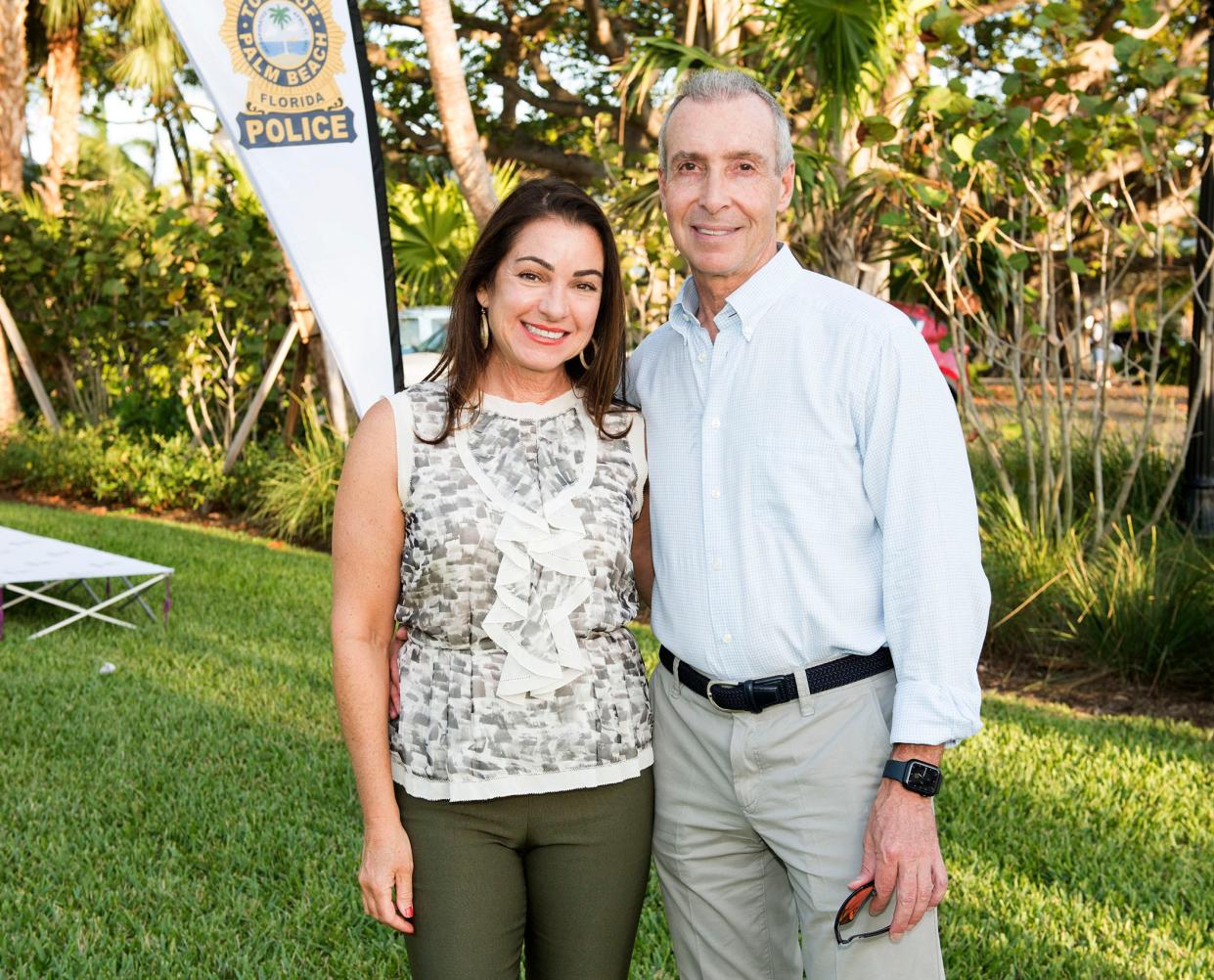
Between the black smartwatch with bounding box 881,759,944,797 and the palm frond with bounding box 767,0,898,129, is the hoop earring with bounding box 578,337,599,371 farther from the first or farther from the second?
the palm frond with bounding box 767,0,898,129

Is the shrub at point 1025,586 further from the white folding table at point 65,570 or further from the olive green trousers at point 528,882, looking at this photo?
the olive green trousers at point 528,882

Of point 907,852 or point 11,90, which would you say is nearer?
point 907,852

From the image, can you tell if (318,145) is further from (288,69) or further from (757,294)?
(757,294)

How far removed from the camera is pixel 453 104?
30.1ft

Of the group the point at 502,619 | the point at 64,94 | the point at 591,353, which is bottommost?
the point at 502,619

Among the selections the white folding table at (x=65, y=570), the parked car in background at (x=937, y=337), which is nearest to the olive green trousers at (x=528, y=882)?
the white folding table at (x=65, y=570)

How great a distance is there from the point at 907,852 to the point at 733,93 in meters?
1.34

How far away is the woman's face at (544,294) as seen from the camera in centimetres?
220

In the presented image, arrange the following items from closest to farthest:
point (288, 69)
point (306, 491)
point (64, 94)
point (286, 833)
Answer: point (286, 833), point (288, 69), point (306, 491), point (64, 94)

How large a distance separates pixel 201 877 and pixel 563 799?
2231 millimetres

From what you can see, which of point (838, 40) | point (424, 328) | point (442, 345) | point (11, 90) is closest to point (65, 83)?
point (11, 90)

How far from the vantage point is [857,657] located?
7.18 ft

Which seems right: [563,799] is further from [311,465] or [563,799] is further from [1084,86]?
[1084,86]

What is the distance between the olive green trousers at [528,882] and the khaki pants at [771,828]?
11 centimetres
